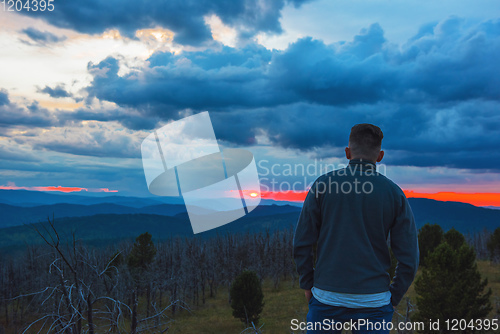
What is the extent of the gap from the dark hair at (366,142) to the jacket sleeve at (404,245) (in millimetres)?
439

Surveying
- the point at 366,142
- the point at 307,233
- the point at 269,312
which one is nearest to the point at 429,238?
the point at 269,312

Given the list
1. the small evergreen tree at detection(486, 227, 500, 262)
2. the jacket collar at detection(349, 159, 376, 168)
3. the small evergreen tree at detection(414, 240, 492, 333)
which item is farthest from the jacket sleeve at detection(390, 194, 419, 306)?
the small evergreen tree at detection(486, 227, 500, 262)

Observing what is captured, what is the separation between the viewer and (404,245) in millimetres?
2982

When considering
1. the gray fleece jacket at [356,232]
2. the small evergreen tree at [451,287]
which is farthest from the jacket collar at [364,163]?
the small evergreen tree at [451,287]

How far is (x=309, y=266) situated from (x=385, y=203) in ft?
2.70

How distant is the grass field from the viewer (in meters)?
40.1

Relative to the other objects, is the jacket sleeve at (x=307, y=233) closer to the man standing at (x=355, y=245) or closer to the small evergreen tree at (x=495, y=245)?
the man standing at (x=355, y=245)

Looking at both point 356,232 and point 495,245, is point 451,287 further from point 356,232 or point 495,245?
point 495,245

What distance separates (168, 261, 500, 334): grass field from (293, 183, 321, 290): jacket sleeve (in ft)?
105

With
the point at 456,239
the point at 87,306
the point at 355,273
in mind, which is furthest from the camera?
the point at 456,239

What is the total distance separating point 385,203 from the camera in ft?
9.45

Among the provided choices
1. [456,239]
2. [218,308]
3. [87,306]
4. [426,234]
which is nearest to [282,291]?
[218,308]

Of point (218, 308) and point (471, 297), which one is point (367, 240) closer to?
point (471, 297)

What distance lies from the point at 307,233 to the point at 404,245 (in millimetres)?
798
